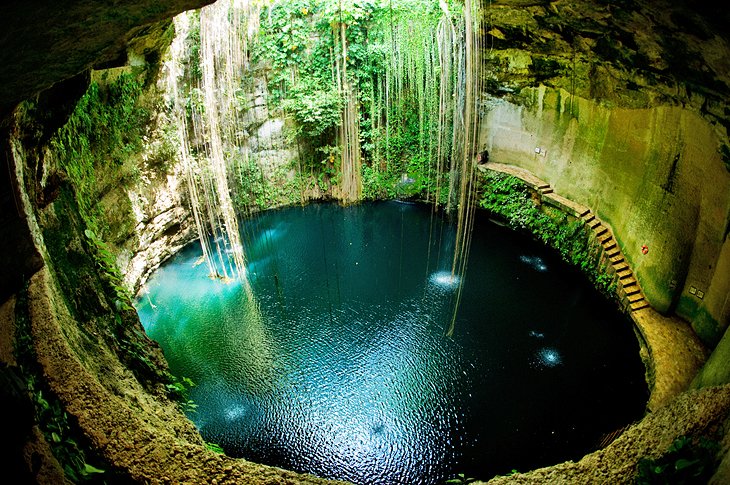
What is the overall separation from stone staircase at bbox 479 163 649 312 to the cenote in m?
0.47

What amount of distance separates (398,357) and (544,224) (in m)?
5.34

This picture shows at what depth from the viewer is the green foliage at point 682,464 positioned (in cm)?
283

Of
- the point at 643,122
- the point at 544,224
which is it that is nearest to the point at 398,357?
the point at 544,224

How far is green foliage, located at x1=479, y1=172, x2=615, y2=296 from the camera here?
29.1 ft

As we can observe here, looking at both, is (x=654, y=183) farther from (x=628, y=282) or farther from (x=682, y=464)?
(x=682, y=464)

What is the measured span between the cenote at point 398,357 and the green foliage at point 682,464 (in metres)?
2.78

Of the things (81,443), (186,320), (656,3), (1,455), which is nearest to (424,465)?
(81,443)

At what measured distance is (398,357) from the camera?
7145 mm

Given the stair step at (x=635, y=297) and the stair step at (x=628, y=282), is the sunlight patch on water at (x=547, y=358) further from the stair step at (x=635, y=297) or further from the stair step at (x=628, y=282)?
the stair step at (x=628, y=282)

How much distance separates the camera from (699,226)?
661cm

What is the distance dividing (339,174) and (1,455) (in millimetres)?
10645

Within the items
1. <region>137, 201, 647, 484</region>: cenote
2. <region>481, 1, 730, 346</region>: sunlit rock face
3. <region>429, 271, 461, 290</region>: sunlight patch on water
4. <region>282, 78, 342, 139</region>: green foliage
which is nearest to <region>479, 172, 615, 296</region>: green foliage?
<region>137, 201, 647, 484</region>: cenote

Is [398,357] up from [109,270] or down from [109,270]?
down

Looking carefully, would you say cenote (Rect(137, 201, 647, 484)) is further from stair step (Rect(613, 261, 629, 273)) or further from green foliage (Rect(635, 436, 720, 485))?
green foliage (Rect(635, 436, 720, 485))
